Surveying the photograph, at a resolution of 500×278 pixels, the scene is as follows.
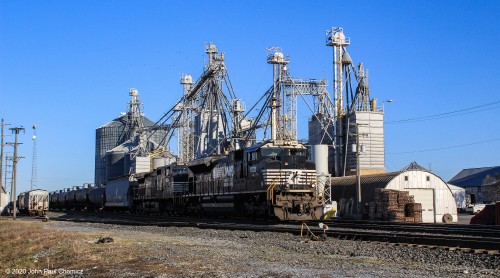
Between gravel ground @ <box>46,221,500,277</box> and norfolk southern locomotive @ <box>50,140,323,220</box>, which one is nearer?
gravel ground @ <box>46,221,500,277</box>

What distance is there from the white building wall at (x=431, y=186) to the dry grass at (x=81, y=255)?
76.3 ft

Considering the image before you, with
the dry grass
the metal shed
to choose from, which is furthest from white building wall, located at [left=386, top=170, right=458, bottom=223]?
the dry grass

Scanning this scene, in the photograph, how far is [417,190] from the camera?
3647cm

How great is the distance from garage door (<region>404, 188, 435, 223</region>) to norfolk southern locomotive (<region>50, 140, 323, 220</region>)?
40.4 feet

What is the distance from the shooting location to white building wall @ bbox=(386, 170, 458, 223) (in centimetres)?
3756

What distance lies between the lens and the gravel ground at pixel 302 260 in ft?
32.4

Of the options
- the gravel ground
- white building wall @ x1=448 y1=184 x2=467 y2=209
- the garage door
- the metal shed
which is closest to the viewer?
the gravel ground

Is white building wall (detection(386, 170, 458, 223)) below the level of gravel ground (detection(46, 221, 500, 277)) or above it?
above

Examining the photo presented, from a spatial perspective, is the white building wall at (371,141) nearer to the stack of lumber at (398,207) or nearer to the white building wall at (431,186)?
the white building wall at (431,186)

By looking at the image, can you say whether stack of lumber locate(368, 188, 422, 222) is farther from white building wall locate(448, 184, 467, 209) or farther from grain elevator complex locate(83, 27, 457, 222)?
white building wall locate(448, 184, 467, 209)

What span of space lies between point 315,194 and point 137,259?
1402cm

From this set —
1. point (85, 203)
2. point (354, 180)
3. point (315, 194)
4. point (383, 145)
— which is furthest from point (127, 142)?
point (315, 194)

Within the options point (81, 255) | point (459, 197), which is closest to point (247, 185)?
point (81, 255)

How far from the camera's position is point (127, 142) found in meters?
114
